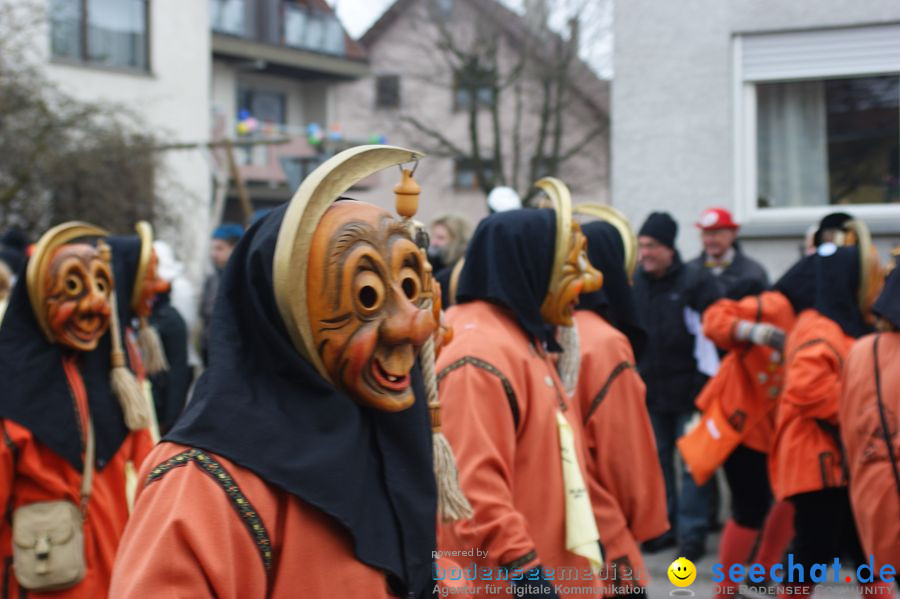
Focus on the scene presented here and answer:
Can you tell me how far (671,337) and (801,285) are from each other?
5.47 feet

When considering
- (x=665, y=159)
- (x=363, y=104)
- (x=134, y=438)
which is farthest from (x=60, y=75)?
(x=134, y=438)

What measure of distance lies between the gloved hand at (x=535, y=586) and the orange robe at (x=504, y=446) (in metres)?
0.03

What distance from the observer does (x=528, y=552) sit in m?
3.14

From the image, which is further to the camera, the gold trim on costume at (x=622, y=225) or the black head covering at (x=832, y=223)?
the black head covering at (x=832, y=223)

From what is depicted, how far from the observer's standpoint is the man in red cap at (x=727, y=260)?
7.34m

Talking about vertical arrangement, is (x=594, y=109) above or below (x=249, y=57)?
below

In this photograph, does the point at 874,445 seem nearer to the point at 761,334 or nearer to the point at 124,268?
the point at 761,334

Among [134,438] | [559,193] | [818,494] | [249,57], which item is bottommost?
[818,494]

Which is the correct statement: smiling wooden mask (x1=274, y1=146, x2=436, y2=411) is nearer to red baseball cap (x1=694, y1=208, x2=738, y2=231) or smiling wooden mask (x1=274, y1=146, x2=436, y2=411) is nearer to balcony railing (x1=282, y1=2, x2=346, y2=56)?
red baseball cap (x1=694, y1=208, x2=738, y2=231)

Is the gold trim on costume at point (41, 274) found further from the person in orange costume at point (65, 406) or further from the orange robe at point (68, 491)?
the orange robe at point (68, 491)

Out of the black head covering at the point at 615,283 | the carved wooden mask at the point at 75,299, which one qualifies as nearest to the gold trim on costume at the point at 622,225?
the black head covering at the point at 615,283

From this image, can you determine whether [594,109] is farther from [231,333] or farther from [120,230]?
[231,333]

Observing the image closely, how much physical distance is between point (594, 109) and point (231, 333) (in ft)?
84.8

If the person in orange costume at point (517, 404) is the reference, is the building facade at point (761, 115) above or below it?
above
